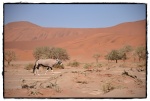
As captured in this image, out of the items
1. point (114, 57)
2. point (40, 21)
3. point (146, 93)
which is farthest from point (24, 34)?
point (146, 93)

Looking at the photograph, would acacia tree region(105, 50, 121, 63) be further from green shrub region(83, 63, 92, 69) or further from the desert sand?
green shrub region(83, 63, 92, 69)

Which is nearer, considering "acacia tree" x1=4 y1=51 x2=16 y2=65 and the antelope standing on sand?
"acacia tree" x1=4 y1=51 x2=16 y2=65

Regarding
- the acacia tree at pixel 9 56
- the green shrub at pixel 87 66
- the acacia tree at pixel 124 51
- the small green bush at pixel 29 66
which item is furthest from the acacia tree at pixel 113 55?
the acacia tree at pixel 9 56

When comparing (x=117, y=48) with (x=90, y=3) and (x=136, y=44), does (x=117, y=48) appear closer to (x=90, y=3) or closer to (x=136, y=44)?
(x=136, y=44)

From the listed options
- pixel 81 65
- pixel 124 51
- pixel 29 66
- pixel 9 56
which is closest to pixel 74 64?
pixel 81 65

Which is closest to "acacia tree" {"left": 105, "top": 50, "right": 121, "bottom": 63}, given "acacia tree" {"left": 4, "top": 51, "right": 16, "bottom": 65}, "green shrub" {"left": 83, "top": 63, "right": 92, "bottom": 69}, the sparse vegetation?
"green shrub" {"left": 83, "top": 63, "right": 92, "bottom": 69}

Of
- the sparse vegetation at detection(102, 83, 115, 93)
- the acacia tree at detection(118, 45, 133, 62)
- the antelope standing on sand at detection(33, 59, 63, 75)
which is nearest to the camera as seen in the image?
the sparse vegetation at detection(102, 83, 115, 93)

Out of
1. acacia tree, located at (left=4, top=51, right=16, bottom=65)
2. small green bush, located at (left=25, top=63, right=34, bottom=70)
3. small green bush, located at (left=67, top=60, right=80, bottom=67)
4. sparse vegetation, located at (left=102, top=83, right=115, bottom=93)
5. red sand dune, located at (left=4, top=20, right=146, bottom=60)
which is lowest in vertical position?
sparse vegetation, located at (left=102, top=83, right=115, bottom=93)

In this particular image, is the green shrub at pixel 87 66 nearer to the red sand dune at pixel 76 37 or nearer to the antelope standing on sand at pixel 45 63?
the red sand dune at pixel 76 37

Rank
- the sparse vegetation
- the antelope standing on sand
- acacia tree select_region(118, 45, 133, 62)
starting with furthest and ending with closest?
1. the antelope standing on sand
2. acacia tree select_region(118, 45, 133, 62)
3. the sparse vegetation
